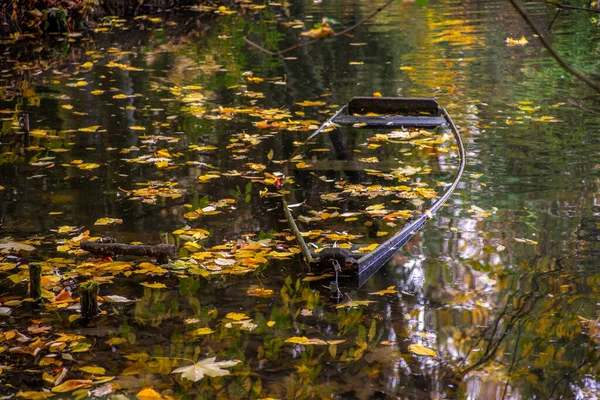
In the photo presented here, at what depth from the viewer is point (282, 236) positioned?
5422mm

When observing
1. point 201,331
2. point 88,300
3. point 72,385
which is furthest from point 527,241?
point 72,385

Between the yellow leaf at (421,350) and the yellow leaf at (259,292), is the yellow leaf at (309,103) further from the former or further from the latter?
the yellow leaf at (421,350)

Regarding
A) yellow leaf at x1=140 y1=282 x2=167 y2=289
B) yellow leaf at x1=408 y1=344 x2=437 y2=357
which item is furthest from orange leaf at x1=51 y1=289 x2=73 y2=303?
yellow leaf at x1=408 y1=344 x2=437 y2=357

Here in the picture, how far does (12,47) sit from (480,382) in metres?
11.2

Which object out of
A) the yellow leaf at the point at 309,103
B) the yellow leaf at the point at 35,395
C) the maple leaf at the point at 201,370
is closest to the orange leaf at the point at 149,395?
the maple leaf at the point at 201,370

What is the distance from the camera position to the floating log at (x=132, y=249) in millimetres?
4797

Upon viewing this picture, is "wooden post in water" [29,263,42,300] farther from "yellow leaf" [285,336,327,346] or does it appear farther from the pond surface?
"yellow leaf" [285,336,327,346]

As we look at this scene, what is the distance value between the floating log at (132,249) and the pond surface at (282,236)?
0.35 ft

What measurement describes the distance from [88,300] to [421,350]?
1722 mm

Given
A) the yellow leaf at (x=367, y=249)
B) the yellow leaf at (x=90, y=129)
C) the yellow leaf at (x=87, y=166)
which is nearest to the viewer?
the yellow leaf at (x=367, y=249)

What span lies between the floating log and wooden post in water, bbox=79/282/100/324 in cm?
53

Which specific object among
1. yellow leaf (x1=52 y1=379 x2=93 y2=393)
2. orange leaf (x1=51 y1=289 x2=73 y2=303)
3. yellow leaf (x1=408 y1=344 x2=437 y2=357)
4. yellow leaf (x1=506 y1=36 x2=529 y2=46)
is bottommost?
yellow leaf (x1=408 y1=344 x2=437 y2=357)

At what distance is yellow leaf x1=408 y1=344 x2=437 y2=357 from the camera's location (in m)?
3.94

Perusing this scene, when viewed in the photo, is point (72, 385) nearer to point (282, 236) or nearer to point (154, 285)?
point (154, 285)
